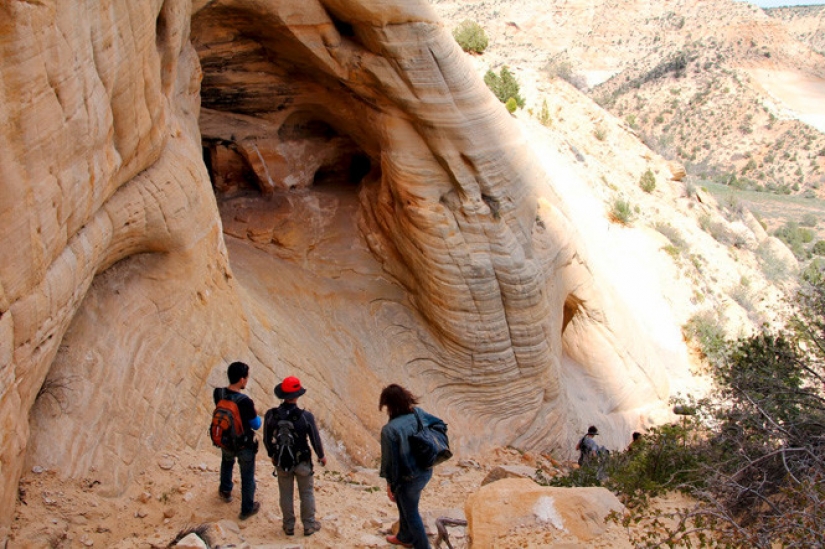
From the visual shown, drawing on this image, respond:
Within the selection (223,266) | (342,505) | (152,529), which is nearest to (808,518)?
(342,505)

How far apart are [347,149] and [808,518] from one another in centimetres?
761

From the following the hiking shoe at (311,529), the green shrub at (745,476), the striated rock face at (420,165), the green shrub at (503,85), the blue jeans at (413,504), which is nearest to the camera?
the green shrub at (745,476)

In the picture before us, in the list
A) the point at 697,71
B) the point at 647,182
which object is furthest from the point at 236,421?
the point at 697,71

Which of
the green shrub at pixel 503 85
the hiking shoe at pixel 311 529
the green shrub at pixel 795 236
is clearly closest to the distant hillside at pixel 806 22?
the green shrub at pixel 795 236

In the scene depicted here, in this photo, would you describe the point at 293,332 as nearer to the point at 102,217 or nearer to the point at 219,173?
the point at 219,173

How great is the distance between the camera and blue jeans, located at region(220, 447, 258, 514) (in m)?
4.77

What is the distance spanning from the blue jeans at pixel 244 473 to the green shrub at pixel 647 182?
16.8 m

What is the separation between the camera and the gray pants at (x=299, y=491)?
14.8 ft

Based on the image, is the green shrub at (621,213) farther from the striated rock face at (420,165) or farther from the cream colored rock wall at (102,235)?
the cream colored rock wall at (102,235)

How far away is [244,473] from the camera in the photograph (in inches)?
189

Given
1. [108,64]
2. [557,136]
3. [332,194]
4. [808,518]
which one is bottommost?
[557,136]

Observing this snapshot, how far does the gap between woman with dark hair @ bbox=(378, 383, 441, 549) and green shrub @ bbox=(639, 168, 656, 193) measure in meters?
16.8

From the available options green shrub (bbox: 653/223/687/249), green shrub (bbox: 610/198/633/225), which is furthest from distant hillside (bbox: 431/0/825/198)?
green shrub (bbox: 610/198/633/225)

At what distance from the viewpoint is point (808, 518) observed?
3.98m
